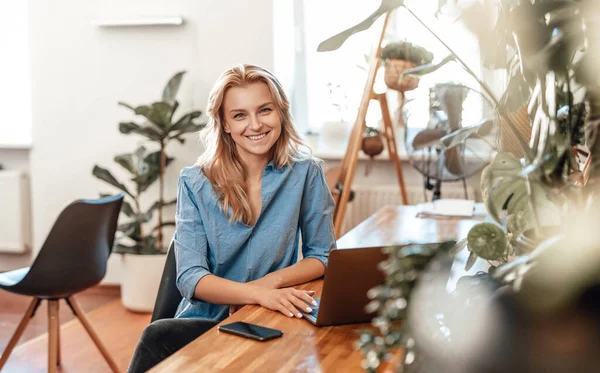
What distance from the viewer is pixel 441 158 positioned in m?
4.29

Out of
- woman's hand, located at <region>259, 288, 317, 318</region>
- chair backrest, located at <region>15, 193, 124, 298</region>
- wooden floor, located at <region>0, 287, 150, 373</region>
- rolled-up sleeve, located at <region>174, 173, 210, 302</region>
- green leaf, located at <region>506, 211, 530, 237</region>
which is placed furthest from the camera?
wooden floor, located at <region>0, 287, 150, 373</region>

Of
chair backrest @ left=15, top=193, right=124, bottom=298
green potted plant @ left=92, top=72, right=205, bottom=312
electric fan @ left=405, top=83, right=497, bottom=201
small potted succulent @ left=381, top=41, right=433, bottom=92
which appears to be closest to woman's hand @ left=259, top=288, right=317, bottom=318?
chair backrest @ left=15, top=193, right=124, bottom=298

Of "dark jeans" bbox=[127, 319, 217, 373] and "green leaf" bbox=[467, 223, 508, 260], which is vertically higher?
"green leaf" bbox=[467, 223, 508, 260]

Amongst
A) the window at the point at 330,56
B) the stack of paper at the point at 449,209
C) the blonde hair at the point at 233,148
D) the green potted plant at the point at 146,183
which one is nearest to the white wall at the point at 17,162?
the green potted plant at the point at 146,183

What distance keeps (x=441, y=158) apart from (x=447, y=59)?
320cm

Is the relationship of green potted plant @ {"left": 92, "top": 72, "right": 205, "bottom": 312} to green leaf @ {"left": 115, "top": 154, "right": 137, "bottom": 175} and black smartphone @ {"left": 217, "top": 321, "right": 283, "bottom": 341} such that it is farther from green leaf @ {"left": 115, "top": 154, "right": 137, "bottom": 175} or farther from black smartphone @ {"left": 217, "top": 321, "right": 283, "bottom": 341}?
black smartphone @ {"left": 217, "top": 321, "right": 283, "bottom": 341}

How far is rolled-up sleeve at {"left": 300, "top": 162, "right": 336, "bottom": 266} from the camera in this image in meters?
2.18

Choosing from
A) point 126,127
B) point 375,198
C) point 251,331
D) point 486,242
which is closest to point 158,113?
point 126,127

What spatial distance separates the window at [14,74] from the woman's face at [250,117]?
3821mm

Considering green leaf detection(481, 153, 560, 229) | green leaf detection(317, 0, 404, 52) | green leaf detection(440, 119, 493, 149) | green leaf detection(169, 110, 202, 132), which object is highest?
green leaf detection(317, 0, 404, 52)

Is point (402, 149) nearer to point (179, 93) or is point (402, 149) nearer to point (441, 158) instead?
point (441, 158)

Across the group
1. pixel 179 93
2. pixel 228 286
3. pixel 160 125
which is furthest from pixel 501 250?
pixel 179 93

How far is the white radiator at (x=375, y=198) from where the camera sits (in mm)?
4898

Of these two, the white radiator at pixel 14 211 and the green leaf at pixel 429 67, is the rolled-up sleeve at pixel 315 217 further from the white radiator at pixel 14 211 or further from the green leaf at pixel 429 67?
the white radiator at pixel 14 211
